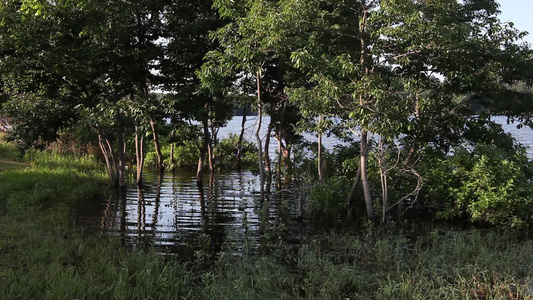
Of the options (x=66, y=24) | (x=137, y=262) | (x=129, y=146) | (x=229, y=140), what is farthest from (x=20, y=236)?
(x=229, y=140)

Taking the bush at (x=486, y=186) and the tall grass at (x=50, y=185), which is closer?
the bush at (x=486, y=186)

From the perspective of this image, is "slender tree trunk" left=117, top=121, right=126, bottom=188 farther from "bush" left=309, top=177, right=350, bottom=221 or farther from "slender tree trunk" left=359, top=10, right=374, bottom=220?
"slender tree trunk" left=359, top=10, right=374, bottom=220

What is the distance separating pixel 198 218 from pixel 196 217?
12cm

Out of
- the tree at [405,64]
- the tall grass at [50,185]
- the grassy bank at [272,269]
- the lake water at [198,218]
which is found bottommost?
the grassy bank at [272,269]

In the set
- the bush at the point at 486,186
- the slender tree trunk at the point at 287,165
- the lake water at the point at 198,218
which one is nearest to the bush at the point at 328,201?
the lake water at the point at 198,218

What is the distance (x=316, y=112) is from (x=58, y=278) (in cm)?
619

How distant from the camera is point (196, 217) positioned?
11.4m

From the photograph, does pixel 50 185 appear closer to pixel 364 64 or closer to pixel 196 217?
pixel 196 217

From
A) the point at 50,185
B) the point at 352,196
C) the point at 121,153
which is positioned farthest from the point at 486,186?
the point at 50,185

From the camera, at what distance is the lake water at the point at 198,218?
907 cm

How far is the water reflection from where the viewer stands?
359 inches

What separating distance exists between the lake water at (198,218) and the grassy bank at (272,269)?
64 centimetres

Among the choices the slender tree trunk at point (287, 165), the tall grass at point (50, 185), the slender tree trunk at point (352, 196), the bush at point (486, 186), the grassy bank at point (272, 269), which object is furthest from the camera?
the slender tree trunk at point (287, 165)

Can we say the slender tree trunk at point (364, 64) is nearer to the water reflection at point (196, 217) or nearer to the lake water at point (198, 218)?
the lake water at point (198, 218)
